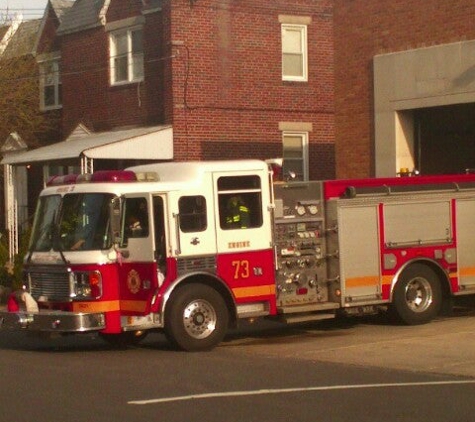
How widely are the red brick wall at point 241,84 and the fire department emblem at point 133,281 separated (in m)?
13.2

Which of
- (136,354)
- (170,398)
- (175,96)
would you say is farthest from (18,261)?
(170,398)

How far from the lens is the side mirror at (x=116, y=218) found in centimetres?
1496

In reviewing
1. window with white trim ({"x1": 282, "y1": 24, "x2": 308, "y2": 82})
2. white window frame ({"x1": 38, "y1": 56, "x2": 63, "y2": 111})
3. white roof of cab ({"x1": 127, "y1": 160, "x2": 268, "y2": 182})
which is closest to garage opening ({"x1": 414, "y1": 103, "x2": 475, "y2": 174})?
white roof of cab ({"x1": 127, "y1": 160, "x2": 268, "y2": 182})

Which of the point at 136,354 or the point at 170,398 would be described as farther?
the point at 136,354

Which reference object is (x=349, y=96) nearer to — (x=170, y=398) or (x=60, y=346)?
(x=60, y=346)

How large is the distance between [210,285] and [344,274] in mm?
2268

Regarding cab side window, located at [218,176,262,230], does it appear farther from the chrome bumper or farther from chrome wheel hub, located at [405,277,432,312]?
chrome wheel hub, located at [405,277,432,312]

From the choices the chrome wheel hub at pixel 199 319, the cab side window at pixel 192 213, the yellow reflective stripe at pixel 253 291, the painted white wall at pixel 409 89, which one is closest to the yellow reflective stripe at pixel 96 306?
the chrome wheel hub at pixel 199 319

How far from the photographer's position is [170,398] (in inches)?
437

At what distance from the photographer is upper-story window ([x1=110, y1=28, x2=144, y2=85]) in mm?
29766

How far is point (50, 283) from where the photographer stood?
15.4m

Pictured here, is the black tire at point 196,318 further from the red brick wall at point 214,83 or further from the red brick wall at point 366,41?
the red brick wall at point 214,83

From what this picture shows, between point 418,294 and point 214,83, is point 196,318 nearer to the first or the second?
point 418,294

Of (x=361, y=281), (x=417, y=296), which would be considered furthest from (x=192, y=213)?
(x=417, y=296)
